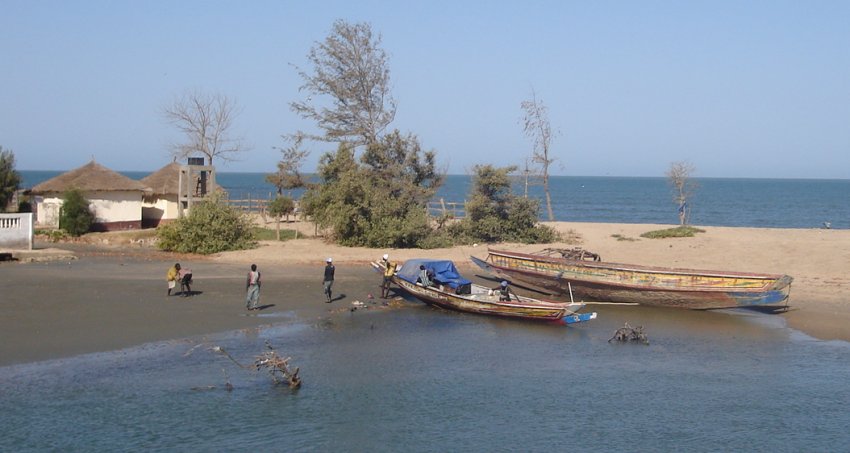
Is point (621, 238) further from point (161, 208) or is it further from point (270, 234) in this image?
point (161, 208)

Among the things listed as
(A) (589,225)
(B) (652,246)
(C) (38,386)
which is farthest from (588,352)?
(A) (589,225)

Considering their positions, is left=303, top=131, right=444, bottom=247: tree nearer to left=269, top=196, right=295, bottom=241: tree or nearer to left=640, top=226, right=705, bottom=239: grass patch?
left=269, top=196, right=295, bottom=241: tree

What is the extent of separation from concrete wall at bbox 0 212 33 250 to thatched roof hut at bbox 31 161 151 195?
7.28m

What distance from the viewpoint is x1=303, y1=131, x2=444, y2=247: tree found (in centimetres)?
3553

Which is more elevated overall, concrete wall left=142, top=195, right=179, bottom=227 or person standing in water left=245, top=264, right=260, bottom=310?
concrete wall left=142, top=195, right=179, bottom=227

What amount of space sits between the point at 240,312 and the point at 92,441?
31.6 ft

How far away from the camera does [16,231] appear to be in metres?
32.9

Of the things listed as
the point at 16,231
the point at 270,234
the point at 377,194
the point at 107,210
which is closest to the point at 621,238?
the point at 377,194

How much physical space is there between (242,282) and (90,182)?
670 inches

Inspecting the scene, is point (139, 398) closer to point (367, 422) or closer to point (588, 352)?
point (367, 422)

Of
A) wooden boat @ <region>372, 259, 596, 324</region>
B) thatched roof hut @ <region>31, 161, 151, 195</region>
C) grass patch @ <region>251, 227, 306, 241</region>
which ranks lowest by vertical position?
wooden boat @ <region>372, 259, 596, 324</region>

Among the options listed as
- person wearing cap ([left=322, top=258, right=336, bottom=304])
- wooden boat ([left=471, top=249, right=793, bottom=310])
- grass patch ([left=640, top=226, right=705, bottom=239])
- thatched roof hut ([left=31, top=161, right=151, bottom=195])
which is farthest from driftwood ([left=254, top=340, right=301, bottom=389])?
thatched roof hut ([left=31, top=161, right=151, bottom=195])

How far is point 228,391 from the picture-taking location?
1645 cm

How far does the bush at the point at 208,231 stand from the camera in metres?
35.2
